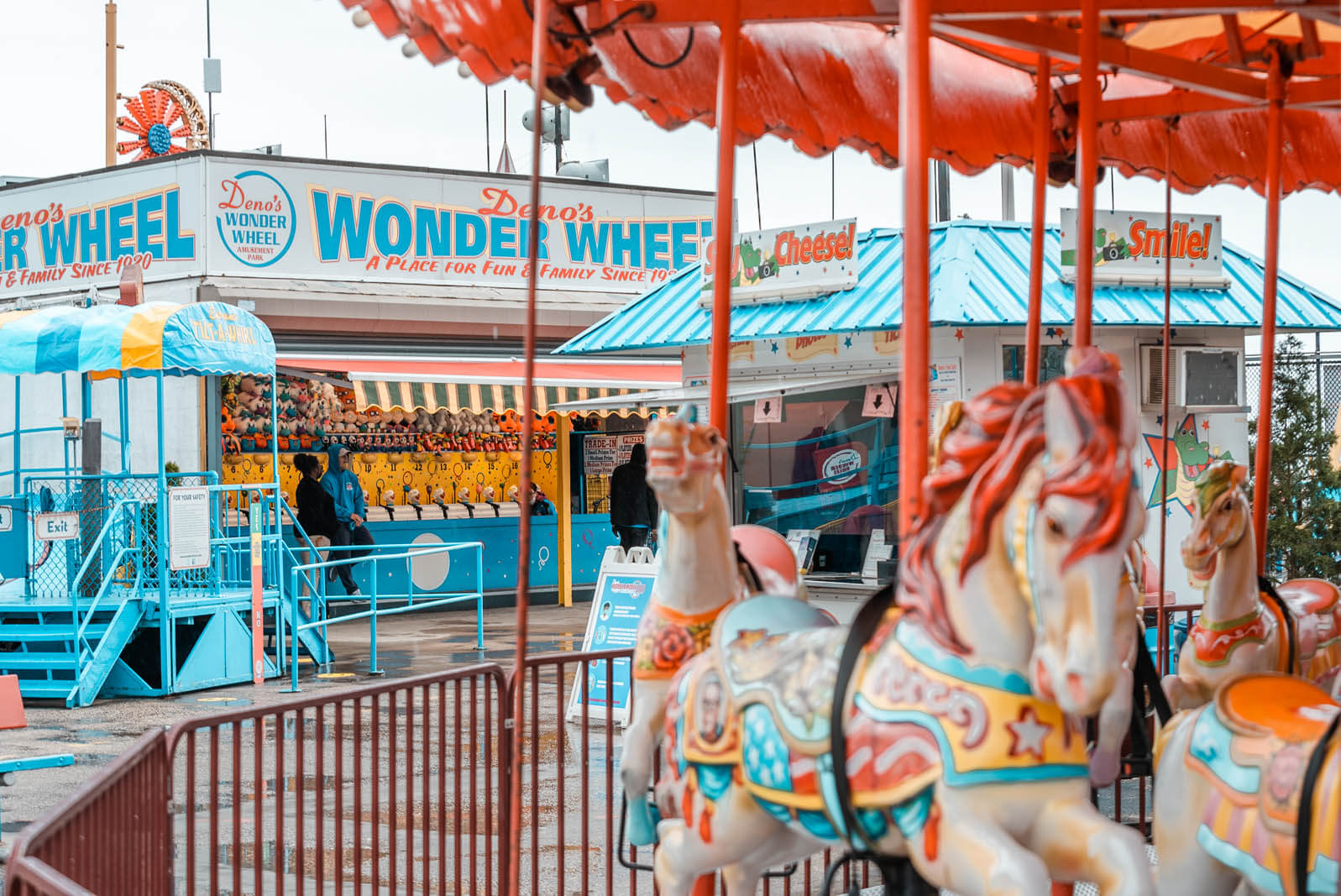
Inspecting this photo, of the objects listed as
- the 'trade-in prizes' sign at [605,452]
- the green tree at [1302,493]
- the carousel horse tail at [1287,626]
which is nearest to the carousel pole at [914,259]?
A: the carousel horse tail at [1287,626]

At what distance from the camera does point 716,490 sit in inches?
163

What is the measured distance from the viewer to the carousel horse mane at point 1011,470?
2.76m

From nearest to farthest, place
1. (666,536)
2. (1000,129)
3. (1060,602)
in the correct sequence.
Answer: (1060,602) < (666,536) < (1000,129)

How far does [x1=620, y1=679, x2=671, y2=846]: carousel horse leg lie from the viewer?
13.8 ft

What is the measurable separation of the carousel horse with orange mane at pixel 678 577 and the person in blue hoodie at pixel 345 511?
13905 mm

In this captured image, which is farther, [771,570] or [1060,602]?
[771,570]

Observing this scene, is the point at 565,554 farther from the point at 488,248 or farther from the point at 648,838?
the point at 648,838

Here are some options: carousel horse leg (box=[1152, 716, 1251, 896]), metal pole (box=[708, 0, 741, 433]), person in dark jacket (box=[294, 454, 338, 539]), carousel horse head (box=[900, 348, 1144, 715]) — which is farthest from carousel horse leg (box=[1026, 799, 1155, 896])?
person in dark jacket (box=[294, 454, 338, 539])

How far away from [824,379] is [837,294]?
2.21 feet

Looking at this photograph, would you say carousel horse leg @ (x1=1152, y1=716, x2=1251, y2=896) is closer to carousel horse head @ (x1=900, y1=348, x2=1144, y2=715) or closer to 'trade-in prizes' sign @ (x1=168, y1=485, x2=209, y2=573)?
carousel horse head @ (x1=900, y1=348, x2=1144, y2=715)

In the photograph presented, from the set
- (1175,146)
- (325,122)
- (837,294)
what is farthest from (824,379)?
(325,122)

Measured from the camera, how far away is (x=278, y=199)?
19078mm

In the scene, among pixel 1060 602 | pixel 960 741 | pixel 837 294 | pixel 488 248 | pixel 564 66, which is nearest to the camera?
pixel 1060 602

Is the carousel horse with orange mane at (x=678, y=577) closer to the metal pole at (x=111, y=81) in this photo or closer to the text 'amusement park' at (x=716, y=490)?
the text 'amusement park' at (x=716, y=490)
